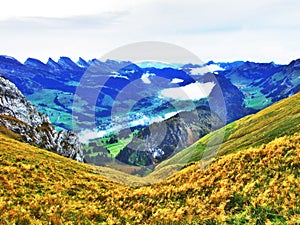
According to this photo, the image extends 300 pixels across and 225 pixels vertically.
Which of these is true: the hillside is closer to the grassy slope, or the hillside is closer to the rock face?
the grassy slope

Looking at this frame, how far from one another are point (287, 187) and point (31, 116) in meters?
134

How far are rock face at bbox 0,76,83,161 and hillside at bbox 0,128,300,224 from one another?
3033 inches

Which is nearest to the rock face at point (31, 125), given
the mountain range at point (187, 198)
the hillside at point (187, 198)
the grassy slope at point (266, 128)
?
the grassy slope at point (266, 128)

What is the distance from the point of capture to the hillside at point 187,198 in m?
22.0

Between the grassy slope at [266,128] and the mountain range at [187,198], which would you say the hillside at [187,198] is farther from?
the grassy slope at [266,128]

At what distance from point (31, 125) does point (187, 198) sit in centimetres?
11738

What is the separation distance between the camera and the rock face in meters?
111

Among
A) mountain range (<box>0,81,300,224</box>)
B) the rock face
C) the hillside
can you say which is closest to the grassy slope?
mountain range (<box>0,81,300,224</box>)

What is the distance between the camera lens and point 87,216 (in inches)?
979

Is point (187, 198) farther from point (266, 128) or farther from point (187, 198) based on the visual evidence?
point (266, 128)

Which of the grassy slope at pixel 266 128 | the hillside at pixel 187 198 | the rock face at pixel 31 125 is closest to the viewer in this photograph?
the hillside at pixel 187 198

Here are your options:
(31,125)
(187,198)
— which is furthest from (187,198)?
(31,125)

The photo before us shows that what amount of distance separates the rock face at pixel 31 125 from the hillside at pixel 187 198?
77035mm

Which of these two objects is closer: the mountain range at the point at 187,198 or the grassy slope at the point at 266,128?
the mountain range at the point at 187,198
